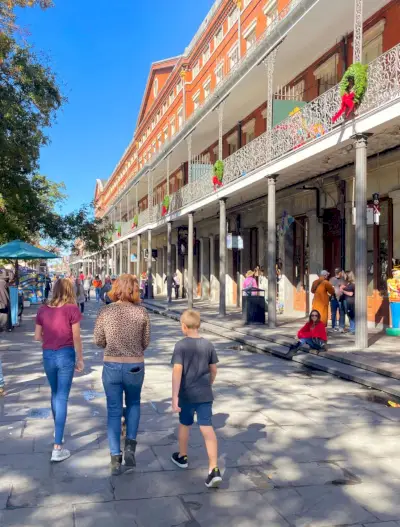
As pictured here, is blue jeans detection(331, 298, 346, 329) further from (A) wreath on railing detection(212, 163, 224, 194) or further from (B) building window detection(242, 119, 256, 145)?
(B) building window detection(242, 119, 256, 145)

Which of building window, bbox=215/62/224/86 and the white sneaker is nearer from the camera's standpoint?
the white sneaker

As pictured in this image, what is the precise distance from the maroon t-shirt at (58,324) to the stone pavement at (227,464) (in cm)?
101

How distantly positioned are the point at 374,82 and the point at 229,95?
8641 millimetres

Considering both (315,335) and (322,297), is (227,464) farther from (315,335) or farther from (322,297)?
(322,297)

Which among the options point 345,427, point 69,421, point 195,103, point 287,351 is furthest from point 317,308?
point 195,103

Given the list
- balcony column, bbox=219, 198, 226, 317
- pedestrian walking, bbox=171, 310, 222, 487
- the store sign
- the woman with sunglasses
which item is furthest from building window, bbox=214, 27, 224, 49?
pedestrian walking, bbox=171, 310, 222, 487

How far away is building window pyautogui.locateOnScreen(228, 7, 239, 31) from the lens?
24.7m

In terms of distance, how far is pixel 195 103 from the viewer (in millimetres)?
32906

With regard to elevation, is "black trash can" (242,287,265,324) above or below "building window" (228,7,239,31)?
below

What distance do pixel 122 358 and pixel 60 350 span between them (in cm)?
77

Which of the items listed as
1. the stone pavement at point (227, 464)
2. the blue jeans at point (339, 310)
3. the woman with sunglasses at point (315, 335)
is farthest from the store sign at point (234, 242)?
the stone pavement at point (227, 464)

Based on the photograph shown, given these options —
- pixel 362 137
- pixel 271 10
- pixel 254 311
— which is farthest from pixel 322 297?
pixel 271 10

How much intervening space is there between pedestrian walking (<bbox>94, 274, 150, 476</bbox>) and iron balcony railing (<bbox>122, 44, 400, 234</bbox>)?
289 inches

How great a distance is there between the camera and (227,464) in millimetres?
4641
